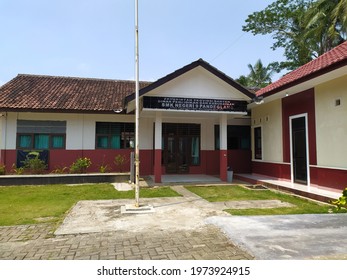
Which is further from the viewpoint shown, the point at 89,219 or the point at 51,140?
the point at 51,140

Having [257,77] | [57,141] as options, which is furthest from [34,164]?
[257,77]

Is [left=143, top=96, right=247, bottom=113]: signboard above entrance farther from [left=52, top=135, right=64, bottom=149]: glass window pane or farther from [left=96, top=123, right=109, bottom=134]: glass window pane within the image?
[left=52, top=135, right=64, bottom=149]: glass window pane

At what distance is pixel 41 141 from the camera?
1336 cm

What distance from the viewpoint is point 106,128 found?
46.0 feet

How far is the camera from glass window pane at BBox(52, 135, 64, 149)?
44.2ft

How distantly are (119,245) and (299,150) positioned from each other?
8.61m

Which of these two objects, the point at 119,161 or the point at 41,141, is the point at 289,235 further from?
the point at 41,141

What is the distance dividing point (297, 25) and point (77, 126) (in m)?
21.6

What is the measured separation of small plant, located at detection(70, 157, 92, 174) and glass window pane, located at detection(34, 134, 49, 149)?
166 cm

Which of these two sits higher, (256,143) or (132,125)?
(132,125)

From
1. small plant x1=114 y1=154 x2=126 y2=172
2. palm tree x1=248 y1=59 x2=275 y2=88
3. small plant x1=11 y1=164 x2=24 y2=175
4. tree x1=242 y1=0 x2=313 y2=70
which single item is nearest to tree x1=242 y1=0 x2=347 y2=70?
tree x1=242 y1=0 x2=313 y2=70

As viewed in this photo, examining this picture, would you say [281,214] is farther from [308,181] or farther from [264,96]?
[264,96]

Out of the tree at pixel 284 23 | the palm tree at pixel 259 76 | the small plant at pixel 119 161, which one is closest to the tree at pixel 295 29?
the tree at pixel 284 23
